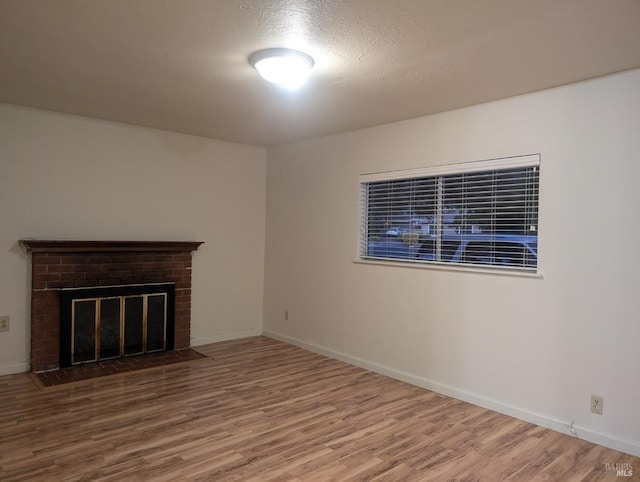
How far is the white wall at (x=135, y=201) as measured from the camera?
4070 millimetres

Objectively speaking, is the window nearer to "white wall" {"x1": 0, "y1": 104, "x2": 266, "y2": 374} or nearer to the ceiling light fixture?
the ceiling light fixture

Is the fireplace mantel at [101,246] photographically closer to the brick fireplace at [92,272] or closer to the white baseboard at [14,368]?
the brick fireplace at [92,272]

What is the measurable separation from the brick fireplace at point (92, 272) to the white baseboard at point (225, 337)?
6.9 inches

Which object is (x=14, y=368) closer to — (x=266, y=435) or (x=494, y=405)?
(x=266, y=435)

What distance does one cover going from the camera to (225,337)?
5500 mm

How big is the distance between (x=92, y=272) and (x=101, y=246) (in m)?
0.27

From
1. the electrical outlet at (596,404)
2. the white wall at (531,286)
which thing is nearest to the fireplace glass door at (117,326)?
the white wall at (531,286)

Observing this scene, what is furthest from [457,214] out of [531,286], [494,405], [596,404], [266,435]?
[266,435]

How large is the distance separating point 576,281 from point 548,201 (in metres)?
0.59

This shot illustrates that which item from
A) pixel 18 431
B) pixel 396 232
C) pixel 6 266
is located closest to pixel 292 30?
pixel 396 232

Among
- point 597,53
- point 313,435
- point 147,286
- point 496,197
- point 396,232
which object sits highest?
point 597,53

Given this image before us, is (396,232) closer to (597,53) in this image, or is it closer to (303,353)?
(303,353)

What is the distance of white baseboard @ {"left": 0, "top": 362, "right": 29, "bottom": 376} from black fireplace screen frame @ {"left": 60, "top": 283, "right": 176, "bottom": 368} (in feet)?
1.01

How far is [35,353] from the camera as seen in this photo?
4070 millimetres
